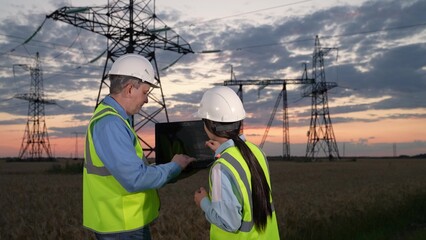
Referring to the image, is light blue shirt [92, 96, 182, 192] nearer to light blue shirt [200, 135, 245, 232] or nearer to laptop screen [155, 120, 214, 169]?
light blue shirt [200, 135, 245, 232]

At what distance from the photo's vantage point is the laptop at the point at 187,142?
14.9 ft

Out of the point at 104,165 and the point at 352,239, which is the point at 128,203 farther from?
the point at 352,239

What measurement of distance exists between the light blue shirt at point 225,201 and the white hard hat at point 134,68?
1.11 meters

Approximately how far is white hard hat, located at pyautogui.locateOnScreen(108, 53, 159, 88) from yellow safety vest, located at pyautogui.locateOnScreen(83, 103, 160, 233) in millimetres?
379

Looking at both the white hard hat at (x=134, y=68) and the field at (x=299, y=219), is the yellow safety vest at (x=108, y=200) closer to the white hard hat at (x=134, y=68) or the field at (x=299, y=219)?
the white hard hat at (x=134, y=68)

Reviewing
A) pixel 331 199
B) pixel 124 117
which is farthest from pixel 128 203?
pixel 331 199

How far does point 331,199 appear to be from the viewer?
55.0 feet

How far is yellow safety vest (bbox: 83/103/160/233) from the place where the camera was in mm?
3941

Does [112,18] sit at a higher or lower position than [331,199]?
higher

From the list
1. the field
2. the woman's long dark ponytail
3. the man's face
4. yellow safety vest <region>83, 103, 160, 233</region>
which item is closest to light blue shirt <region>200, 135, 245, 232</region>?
the woman's long dark ponytail

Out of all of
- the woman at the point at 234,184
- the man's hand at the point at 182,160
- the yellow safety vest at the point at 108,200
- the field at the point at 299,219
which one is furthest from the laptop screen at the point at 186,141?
the field at the point at 299,219

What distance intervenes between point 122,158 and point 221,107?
95 cm

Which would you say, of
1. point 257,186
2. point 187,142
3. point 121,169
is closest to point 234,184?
point 257,186

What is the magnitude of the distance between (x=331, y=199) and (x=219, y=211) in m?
13.9
